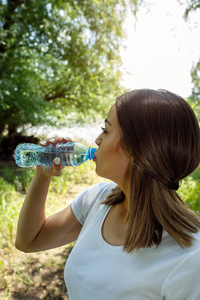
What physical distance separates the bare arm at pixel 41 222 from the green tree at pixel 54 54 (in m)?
4.97

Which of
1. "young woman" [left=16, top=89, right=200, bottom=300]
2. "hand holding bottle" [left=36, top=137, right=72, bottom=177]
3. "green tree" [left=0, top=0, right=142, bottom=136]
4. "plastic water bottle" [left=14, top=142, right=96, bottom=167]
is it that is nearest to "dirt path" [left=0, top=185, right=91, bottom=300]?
"plastic water bottle" [left=14, top=142, right=96, bottom=167]

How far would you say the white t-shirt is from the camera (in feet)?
3.12

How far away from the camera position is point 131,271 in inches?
41.6

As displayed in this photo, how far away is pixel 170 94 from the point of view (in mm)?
1176

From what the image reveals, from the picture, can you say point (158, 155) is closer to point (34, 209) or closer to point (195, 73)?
point (34, 209)

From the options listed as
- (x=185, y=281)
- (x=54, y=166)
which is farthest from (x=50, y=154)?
(x=185, y=281)

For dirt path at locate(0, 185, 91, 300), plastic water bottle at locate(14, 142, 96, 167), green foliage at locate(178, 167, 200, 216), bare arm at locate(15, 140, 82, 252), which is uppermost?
plastic water bottle at locate(14, 142, 96, 167)

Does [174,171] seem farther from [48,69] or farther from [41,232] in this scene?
[48,69]

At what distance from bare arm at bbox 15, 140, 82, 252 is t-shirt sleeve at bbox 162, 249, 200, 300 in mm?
712

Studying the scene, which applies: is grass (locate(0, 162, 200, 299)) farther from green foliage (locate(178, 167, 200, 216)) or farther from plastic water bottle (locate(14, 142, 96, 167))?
plastic water bottle (locate(14, 142, 96, 167))

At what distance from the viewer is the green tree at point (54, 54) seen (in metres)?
6.82

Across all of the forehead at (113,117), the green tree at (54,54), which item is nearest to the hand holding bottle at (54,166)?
the forehead at (113,117)

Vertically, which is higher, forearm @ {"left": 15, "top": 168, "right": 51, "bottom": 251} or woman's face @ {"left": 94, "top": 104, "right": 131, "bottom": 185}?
woman's face @ {"left": 94, "top": 104, "right": 131, "bottom": 185}

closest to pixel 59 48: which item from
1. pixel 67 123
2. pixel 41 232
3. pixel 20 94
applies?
pixel 20 94
